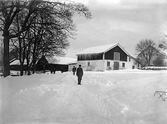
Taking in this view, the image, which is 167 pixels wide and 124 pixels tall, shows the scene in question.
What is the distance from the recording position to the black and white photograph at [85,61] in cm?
369

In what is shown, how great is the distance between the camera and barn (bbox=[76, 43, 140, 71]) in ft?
14.5

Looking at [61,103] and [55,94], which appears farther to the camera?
[55,94]

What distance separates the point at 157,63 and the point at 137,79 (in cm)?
60

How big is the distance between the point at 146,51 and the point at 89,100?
1.69m

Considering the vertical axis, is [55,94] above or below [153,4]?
below

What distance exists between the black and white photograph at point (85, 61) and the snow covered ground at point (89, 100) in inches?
0.7

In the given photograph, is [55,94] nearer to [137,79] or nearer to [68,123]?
[68,123]

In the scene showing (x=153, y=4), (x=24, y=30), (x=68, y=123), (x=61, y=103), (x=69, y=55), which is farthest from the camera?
(x=24, y=30)

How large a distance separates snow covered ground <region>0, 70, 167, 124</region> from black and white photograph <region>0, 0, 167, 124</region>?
0.02 metres

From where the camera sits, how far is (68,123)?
341 cm

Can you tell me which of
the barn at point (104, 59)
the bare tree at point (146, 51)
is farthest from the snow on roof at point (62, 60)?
the bare tree at point (146, 51)

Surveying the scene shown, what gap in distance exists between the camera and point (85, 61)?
470cm

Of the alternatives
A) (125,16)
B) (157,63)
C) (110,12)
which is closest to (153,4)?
(125,16)

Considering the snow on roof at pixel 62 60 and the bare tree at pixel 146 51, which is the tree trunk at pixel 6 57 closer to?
the snow on roof at pixel 62 60
